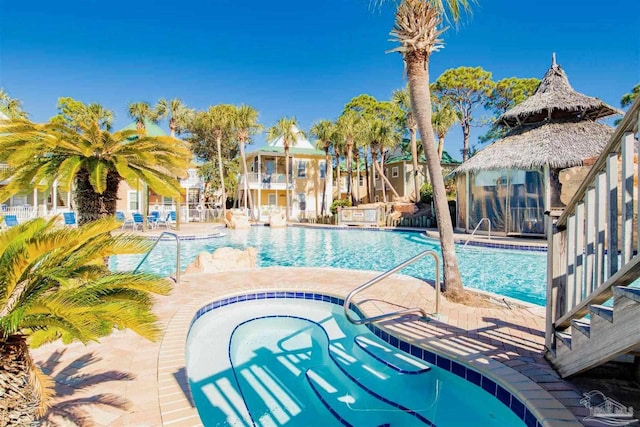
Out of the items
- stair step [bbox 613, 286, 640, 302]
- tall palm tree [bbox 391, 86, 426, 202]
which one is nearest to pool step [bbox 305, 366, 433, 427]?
stair step [bbox 613, 286, 640, 302]

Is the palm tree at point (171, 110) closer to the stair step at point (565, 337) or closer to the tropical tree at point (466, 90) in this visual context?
the tropical tree at point (466, 90)

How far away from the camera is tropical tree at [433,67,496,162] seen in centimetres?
3312

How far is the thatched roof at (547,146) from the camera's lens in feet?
48.9

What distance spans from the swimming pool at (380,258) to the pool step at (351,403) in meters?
5.37

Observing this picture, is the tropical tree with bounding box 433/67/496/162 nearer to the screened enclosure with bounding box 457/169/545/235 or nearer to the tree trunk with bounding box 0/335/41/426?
the screened enclosure with bounding box 457/169/545/235

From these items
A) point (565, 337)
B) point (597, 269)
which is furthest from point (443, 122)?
point (597, 269)

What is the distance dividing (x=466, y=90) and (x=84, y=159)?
35.0 meters

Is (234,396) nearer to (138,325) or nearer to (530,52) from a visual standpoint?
(138,325)

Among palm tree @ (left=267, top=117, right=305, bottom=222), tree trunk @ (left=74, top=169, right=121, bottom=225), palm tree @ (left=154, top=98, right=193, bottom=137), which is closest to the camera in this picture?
tree trunk @ (left=74, top=169, right=121, bottom=225)

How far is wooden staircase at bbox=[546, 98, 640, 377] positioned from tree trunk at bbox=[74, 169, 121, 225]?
748 cm

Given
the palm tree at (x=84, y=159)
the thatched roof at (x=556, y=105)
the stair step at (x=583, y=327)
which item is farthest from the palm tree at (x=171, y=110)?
the stair step at (x=583, y=327)

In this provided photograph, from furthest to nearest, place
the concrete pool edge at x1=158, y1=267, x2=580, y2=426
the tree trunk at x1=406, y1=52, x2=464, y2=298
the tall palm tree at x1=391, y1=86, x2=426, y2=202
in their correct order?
the tall palm tree at x1=391, y1=86, x2=426, y2=202
the tree trunk at x1=406, y1=52, x2=464, y2=298
the concrete pool edge at x1=158, y1=267, x2=580, y2=426

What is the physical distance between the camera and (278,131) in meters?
29.8

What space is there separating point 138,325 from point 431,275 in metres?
8.78
